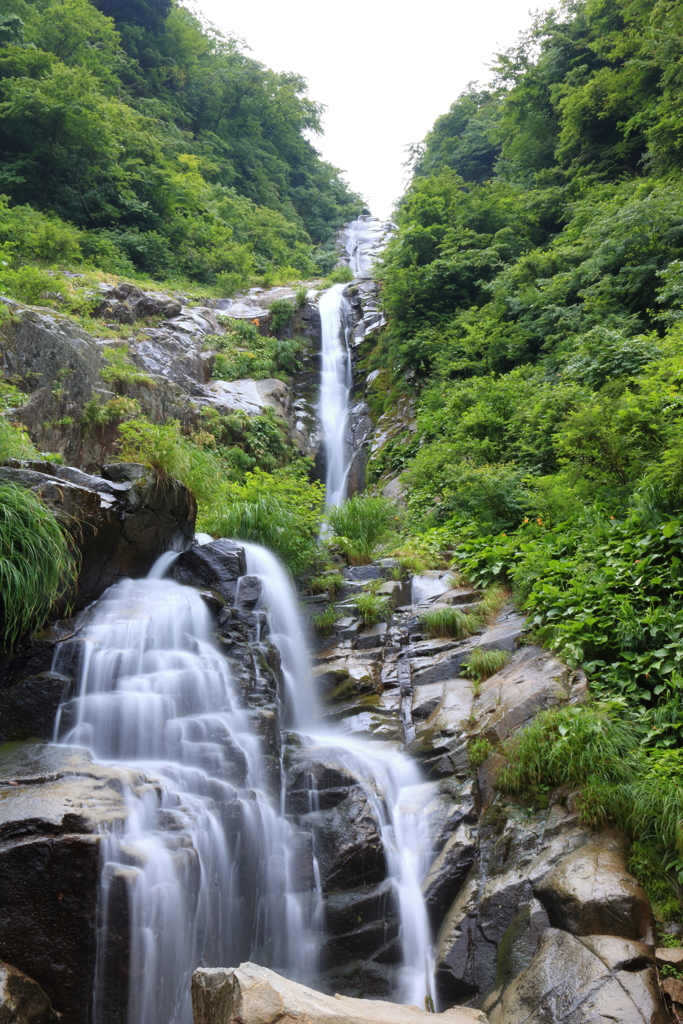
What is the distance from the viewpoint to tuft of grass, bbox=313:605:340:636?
7.55 m

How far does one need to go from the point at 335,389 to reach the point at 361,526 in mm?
8235

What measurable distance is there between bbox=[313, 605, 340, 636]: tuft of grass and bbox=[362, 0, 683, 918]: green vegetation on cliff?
6.20ft

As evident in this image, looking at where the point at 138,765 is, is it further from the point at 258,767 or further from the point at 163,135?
the point at 163,135

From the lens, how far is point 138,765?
4453mm

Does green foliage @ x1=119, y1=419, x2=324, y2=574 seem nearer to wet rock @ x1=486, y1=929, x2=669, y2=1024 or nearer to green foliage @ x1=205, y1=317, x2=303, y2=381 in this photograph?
wet rock @ x1=486, y1=929, x2=669, y2=1024

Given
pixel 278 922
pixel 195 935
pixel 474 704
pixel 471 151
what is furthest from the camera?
pixel 471 151

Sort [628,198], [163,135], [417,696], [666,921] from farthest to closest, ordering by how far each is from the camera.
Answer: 1. [163,135]
2. [628,198]
3. [417,696]
4. [666,921]

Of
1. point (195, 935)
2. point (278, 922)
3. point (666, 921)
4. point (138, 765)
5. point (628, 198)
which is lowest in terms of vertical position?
point (278, 922)

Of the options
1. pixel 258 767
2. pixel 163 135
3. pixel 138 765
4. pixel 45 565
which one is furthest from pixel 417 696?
pixel 163 135

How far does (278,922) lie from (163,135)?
27.6 metres

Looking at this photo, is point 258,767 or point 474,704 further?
point 474,704

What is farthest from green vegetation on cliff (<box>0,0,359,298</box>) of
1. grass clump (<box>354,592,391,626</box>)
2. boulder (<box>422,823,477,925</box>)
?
boulder (<box>422,823,477,925</box>)

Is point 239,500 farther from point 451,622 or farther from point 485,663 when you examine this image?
point 485,663

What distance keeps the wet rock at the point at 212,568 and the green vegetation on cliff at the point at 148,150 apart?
6.82 m
